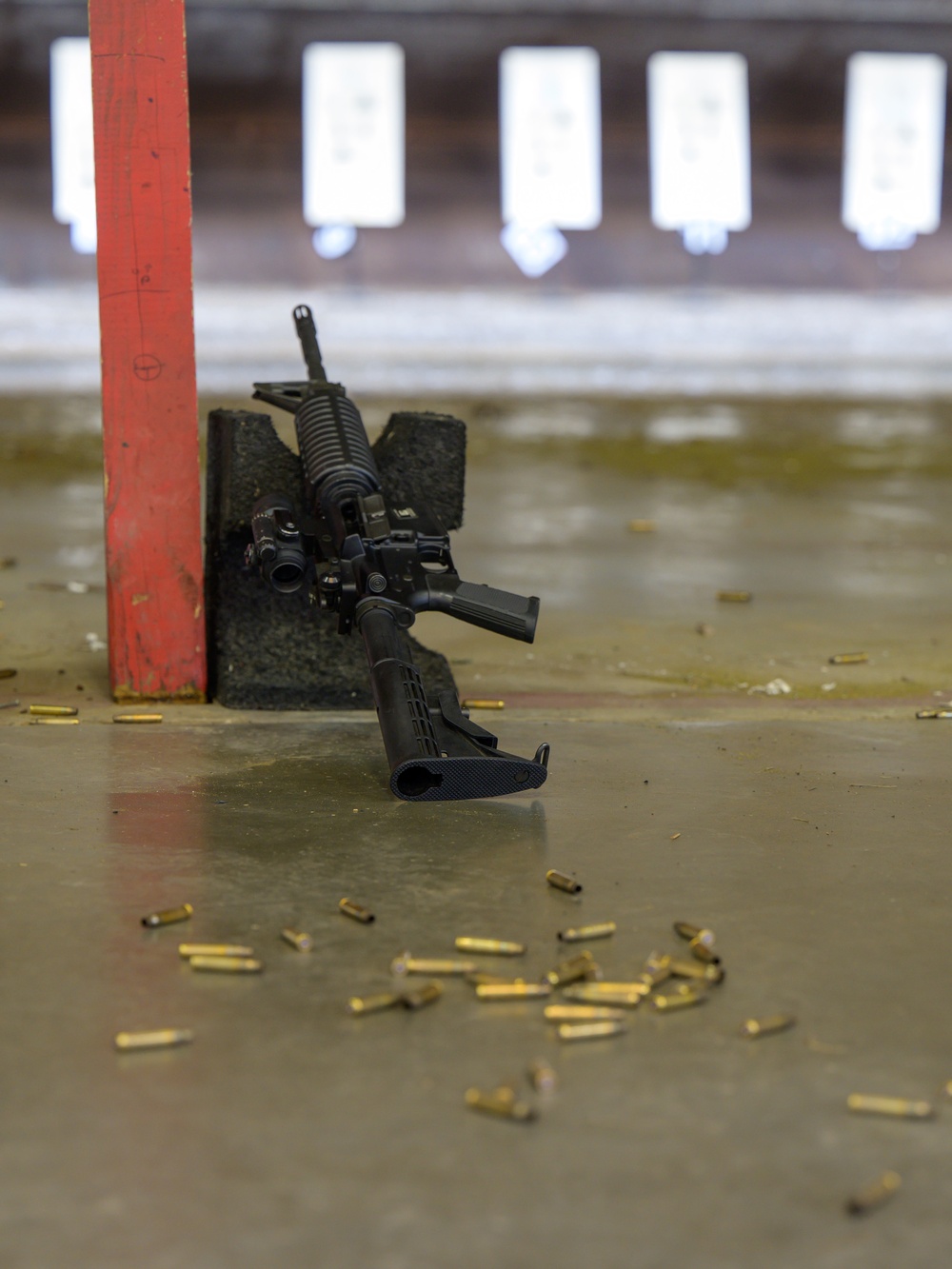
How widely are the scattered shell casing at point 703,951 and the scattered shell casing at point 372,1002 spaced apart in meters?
0.38

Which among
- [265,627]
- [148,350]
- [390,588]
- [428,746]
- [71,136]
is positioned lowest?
[428,746]

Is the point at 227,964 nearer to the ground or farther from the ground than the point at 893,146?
nearer to the ground

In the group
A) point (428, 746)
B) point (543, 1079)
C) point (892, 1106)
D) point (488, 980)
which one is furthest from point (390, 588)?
point (892, 1106)

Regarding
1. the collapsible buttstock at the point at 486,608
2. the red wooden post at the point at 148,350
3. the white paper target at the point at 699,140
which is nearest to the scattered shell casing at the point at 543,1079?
the collapsible buttstock at the point at 486,608

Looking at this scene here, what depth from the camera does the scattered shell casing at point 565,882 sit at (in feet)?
6.65

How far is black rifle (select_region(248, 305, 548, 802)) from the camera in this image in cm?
233

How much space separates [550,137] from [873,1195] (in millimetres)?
11839

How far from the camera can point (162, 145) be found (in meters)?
2.77

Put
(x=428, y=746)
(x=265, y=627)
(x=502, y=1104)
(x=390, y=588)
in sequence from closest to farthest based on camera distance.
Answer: (x=502, y=1104) → (x=428, y=746) → (x=390, y=588) → (x=265, y=627)

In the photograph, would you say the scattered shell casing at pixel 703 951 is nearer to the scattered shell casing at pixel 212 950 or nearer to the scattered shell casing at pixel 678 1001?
the scattered shell casing at pixel 678 1001

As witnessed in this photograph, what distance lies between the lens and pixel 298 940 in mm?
1839

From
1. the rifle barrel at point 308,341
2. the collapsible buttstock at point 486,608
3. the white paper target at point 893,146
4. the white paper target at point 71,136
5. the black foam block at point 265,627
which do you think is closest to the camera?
the collapsible buttstock at point 486,608

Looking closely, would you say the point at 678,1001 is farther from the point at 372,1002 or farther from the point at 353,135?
the point at 353,135

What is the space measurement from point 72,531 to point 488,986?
3639 mm
